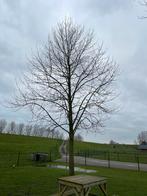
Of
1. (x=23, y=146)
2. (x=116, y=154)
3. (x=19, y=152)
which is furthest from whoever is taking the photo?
(x=23, y=146)

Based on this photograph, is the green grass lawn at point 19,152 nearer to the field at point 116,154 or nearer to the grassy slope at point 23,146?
the grassy slope at point 23,146

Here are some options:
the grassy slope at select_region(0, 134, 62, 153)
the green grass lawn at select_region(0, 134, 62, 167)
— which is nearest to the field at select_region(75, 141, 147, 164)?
the green grass lawn at select_region(0, 134, 62, 167)

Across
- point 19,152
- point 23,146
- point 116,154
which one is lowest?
point 116,154

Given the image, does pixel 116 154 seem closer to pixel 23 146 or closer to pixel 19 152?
pixel 23 146

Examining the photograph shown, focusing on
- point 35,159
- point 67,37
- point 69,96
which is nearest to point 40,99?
point 69,96

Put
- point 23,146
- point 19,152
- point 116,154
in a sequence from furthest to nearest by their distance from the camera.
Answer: point 23,146
point 116,154
point 19,152

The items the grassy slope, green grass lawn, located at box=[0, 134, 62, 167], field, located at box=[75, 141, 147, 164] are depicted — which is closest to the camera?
green grass lawn, located at box=[0, 134, 62, 167]

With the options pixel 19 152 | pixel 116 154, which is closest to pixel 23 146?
pixel 19 152

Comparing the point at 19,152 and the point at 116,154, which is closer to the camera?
the point at 19,152

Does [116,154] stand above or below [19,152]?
below

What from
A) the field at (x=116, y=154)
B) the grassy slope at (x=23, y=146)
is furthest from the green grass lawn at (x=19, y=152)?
the field at (x=116, y=154)

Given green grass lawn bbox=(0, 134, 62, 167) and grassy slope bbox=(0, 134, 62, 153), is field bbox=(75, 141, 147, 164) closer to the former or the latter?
green grass lawn bbox=(0, 134, 62, 167)

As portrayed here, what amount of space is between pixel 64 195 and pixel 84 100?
519 cm

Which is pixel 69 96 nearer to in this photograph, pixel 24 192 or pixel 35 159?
pixel 24 192
